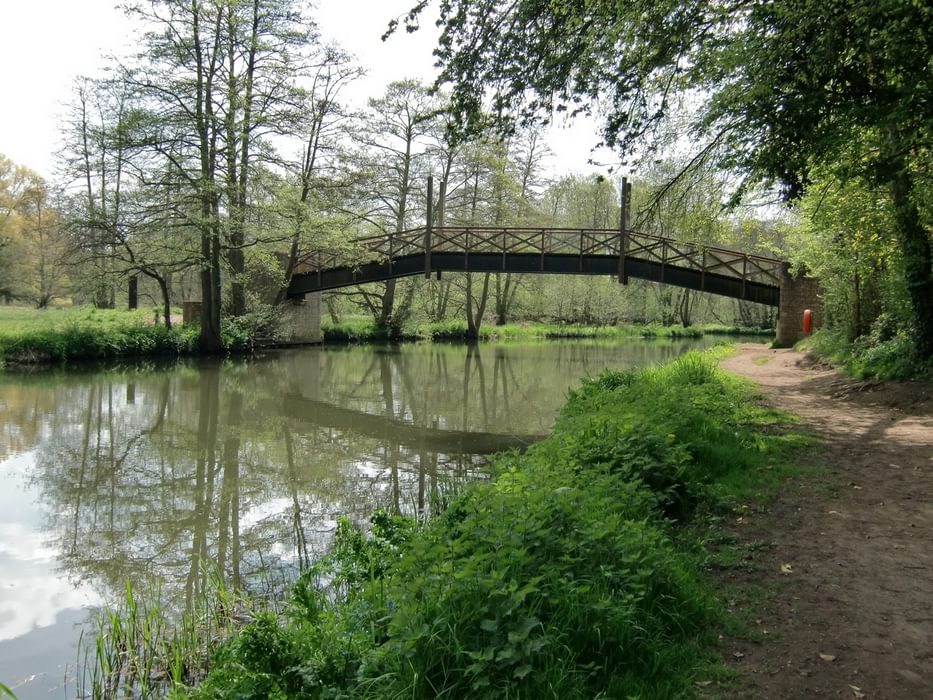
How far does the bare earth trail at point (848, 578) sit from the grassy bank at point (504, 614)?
0.92 feet

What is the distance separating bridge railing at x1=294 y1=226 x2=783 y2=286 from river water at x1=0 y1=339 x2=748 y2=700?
6.06 meters

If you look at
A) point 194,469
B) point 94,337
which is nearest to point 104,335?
point 94,337

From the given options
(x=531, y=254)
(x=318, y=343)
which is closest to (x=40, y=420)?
(x=531, y=254)

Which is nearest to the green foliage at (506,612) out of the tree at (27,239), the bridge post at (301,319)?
the bridge post at (301,319)

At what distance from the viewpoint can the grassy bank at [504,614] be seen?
97.3 inches

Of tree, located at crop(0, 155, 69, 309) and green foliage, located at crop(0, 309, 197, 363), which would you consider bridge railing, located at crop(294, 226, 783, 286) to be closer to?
green foliage, located at crop(0, 309, 197, 363)

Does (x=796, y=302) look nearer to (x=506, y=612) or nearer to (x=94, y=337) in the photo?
(x=506, y=612)

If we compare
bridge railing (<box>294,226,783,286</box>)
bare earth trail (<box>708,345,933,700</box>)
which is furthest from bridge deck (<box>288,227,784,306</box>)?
bare earth trail (<box>708,345,933,700</box>)

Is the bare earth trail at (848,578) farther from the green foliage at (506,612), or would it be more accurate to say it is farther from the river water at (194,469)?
the river water at (194,469)

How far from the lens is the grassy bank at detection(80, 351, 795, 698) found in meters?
2.47

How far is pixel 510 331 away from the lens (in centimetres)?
3788

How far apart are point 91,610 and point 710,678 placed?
12.6ft

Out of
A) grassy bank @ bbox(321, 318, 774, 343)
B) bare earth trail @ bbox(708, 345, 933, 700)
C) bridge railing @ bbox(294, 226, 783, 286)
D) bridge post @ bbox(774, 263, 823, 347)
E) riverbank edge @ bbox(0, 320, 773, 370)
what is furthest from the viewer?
grassy bank @ bbox(321, 318, 774, 343)

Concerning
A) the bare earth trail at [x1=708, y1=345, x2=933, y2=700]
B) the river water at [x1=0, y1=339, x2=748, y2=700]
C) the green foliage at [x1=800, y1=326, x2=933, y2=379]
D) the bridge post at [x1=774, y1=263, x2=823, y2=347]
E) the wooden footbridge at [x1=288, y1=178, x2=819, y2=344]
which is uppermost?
the wooden footbridge at [x1=288, y1=178, x2=819, y2=344]
